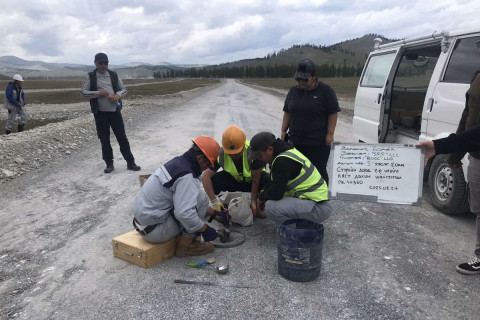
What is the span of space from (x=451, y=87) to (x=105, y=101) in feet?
17.9

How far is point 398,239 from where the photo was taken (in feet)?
13.9

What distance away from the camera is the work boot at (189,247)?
150 inches

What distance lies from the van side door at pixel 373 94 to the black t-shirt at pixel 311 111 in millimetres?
1985

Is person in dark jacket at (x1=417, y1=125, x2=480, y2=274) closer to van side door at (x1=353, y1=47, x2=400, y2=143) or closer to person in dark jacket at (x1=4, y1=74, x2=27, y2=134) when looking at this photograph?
van side door at (x1=353, y1=47, x2=400, y2=143)

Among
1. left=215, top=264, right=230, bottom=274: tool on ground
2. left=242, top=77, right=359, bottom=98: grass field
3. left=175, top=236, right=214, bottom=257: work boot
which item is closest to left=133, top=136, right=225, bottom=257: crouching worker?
left=175, top=236, right=214, bottom=257: work boot

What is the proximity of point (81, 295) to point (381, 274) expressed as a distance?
2.64m

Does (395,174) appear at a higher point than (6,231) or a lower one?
higher

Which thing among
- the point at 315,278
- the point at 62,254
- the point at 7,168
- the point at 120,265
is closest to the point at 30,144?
the point at 7,168

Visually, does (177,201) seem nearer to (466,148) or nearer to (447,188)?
(466,148)

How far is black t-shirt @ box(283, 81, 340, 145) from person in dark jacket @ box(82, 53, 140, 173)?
357 centimetres

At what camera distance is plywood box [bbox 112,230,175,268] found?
3.57 metres

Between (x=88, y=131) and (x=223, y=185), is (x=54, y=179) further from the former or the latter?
(x=88, y=131)

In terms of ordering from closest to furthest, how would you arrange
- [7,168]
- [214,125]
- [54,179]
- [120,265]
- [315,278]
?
1. [315,278]
2. [120,265]
3. [54,179]
4. [7,168]
5. [214,125]

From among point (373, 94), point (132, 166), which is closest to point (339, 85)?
point (373, 94)
